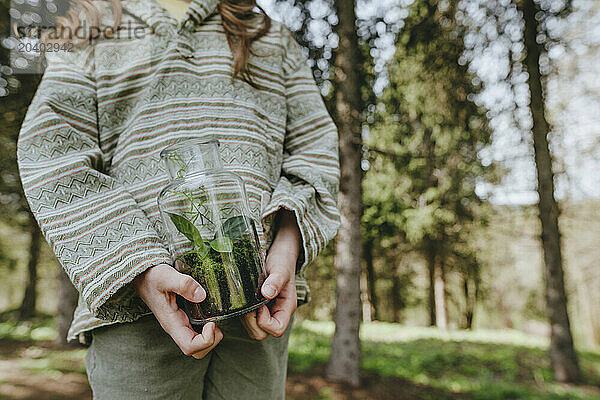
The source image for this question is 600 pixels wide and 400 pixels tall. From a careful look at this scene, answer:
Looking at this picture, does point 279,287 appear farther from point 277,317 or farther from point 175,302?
point 175,302

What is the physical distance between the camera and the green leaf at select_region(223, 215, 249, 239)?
0.87 meters

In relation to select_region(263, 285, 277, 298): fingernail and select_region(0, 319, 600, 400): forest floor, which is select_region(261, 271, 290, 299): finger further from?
select_region(0, 319, 600, 400): forest floor

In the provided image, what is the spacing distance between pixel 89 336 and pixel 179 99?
0.65m

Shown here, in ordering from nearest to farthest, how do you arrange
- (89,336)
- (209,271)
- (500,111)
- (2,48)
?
(209,271)
(89,336)
(2,48)
(500,111)

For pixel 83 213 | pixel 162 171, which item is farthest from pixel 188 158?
pixel 83 213

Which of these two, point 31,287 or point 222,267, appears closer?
point 222,267

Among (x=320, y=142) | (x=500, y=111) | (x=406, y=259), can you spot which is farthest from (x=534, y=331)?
(x=320, y=142)

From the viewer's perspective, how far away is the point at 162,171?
40.5 inches

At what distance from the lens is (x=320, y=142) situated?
1229 mm

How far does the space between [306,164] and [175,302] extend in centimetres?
51

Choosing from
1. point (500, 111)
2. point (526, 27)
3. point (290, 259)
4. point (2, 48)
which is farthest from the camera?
point (500, 111)

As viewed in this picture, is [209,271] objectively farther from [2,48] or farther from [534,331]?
[534,331]

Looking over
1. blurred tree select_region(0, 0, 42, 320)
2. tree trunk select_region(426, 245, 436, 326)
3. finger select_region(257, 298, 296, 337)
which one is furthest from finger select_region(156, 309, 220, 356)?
tree trunk select_region(426, 245, 436, 326)

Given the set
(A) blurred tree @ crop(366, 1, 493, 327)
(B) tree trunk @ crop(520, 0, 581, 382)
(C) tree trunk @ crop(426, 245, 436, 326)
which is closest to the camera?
(B) tree trunk @ crop(520, 0, 581, 382)
